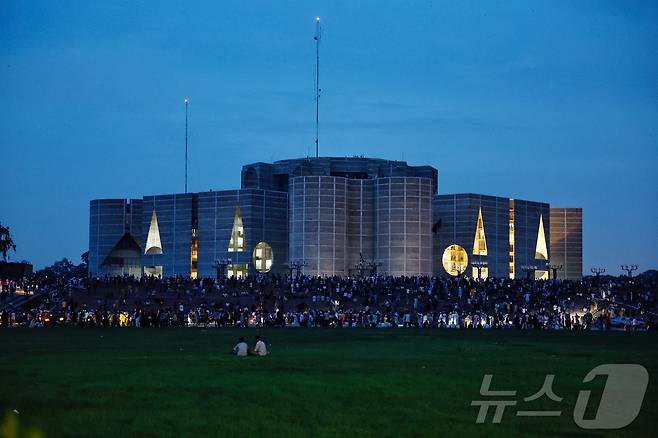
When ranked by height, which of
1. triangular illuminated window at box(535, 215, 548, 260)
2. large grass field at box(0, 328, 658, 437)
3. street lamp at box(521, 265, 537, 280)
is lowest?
large grass field at box(0, 328, 658, 437)

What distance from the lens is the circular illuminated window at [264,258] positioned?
403 feet

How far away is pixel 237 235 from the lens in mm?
122438

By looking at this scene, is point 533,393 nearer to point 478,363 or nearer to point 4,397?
point 478,363

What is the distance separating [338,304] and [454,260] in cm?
4850

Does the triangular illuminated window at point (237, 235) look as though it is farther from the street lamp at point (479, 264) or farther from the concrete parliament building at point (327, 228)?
the street lamp at point (479, 264)

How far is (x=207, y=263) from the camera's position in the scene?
123438mm

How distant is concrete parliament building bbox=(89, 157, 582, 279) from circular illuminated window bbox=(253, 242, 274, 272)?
0.13 meters

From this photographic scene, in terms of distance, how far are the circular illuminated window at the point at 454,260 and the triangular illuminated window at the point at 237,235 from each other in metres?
23.9

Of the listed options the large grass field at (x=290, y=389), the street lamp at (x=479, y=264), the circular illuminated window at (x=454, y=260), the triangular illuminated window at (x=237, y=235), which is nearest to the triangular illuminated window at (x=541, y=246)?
the street lamp at (x=479, y=264)

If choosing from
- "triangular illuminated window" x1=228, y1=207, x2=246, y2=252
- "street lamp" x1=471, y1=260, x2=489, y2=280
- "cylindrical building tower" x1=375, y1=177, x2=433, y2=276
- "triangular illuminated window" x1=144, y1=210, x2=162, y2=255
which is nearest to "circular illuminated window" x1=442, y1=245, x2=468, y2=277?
"street lamp" x1=471, y1=260, x2=489, y2=280

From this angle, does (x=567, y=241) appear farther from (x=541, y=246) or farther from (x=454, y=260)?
(x=454, y=260)

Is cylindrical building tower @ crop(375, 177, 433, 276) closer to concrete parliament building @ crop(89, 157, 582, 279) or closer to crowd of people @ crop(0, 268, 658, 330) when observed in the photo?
concrete parliament building @ crop(89, 157, 582, 279)

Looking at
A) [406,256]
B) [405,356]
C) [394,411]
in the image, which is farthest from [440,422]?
[406,256]

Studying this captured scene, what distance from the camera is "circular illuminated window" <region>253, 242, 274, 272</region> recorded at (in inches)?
4833
